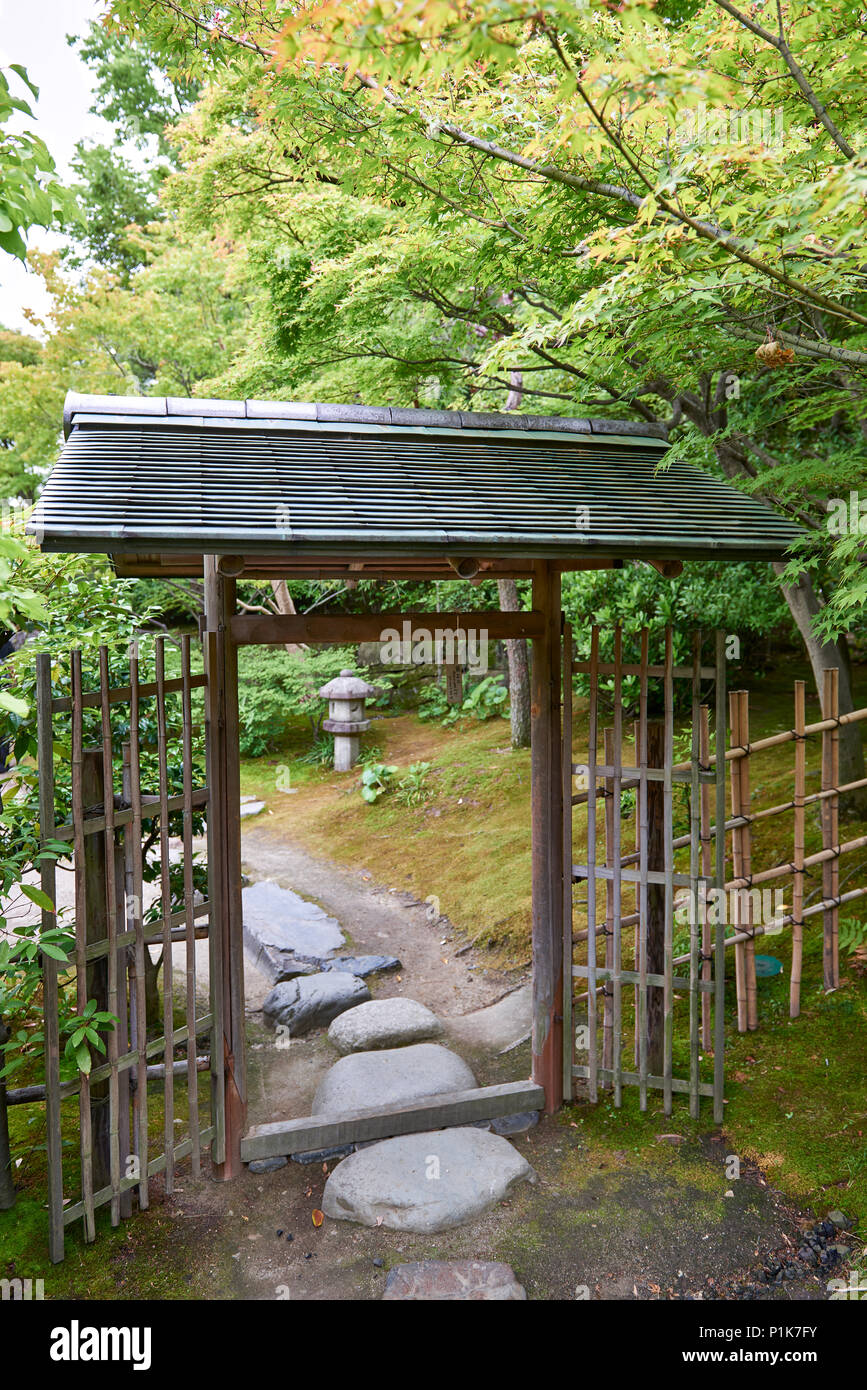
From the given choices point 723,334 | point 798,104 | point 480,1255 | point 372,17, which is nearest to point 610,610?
point 723,334

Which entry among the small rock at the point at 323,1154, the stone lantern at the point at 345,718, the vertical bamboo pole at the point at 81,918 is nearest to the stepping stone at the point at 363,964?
the small rock at the point at 323,1154

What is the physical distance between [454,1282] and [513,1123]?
124 centimetres

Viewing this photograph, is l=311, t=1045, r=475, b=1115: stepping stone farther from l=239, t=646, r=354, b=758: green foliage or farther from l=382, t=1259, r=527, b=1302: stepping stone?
l=239, t=646, r=354, b=758: green foliage

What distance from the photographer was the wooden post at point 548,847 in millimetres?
4852

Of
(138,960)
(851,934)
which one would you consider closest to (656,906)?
(851,934)

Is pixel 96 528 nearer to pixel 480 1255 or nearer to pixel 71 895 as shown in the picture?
pixel 480 1255

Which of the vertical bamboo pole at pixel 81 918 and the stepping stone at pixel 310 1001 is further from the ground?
the vertical bamboo pole at pixel 81 918

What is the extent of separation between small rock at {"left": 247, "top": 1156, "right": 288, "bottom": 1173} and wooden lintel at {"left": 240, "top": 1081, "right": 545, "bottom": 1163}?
36 millimetres

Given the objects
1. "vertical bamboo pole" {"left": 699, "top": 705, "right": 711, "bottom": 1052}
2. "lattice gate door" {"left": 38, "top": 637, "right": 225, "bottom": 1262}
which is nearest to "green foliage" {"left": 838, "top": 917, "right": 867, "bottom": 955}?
"vertical bamboo pole" {"left": 699, "top": 705, "right": 711, "bottom": 1052}

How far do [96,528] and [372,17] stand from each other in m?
Result: 1.87

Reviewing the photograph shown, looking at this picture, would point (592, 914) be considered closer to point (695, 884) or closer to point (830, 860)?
point (695, 884)

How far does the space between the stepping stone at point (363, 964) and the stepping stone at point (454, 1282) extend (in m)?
3.50

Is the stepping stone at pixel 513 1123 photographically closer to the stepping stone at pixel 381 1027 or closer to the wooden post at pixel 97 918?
the stepping stone at pixel 381 1027

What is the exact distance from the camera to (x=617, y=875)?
481 cm
